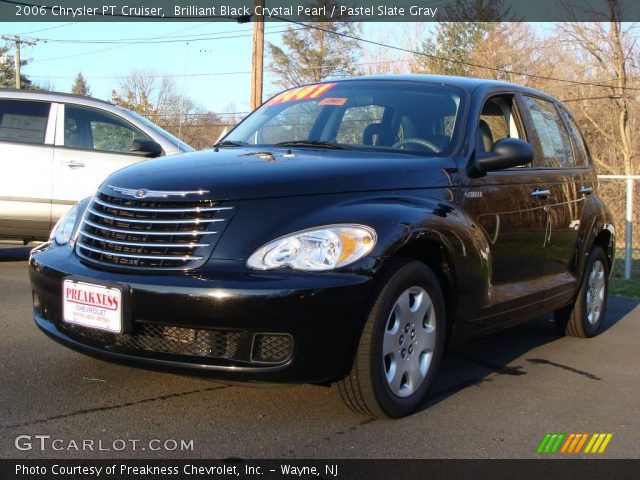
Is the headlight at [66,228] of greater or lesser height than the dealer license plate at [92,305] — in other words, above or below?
above

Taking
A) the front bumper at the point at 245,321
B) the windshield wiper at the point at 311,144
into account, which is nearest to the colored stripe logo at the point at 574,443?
the front bumper at the point at 245,321

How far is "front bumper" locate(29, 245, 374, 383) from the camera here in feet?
10.3

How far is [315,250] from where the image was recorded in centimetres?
327

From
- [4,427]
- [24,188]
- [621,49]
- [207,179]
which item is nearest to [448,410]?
[207,179]

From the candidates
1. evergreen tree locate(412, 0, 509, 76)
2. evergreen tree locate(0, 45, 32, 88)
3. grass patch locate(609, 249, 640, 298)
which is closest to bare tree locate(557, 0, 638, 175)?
evergreen tree locate(412, 0, 509, 76)

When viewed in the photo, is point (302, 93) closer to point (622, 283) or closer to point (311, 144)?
point (311, 144)

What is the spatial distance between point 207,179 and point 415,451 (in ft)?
5.08

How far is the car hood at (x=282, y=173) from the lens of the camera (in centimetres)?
344

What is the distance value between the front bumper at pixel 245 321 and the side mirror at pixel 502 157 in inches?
51.7

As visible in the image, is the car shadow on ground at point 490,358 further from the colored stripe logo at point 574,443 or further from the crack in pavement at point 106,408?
the crack in pavement at point 106,408

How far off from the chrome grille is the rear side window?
16.4ft

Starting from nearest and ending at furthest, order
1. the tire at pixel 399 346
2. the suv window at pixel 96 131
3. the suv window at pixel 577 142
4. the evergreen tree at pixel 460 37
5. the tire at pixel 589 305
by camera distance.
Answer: the tire at pixel 399 346 → the tire at pixel 589 305 → the suv window at pixel 577 142 → the suv window at pixel 96 131 → the evergreen tree at pixel 460 37

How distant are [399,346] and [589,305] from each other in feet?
9.44

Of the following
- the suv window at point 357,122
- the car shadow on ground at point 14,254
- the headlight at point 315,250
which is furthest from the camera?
the car shadow on ground at point 14,254
